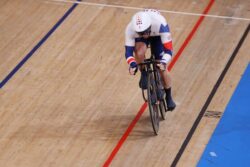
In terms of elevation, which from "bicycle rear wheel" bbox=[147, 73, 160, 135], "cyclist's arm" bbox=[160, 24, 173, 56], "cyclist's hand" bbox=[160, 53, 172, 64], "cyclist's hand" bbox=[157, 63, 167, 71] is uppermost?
"cyclist's arm" bbox=[160, 24, 173, 56]

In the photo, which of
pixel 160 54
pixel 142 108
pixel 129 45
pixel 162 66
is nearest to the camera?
pixel 162 66

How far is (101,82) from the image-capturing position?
385 inches

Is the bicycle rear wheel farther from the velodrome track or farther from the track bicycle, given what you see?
the velodrome track

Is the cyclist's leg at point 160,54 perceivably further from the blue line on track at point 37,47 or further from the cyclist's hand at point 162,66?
the blue line on track at point 37,47

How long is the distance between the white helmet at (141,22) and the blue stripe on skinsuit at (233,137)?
1.71 metres

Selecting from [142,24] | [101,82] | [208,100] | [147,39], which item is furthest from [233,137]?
[101,82]

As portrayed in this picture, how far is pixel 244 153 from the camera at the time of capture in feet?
27.4

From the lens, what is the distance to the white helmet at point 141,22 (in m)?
7.98

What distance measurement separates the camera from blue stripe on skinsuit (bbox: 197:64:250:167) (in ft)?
27.1

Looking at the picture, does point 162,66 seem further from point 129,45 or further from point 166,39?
point 129,45

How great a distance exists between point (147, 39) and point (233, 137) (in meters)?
1.63

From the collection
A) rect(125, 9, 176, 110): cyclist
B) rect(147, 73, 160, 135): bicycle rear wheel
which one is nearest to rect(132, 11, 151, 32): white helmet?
rect(125, 9, 176, 110): cyclist

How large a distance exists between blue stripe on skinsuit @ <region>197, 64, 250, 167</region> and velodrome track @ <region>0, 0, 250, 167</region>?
107 mm

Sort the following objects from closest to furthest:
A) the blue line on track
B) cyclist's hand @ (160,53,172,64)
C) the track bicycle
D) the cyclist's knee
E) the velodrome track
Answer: cyclist's hand @ (160,53,172,64), the track bicycle, the cyclist's knee, the velodrome track, the blue line on track
